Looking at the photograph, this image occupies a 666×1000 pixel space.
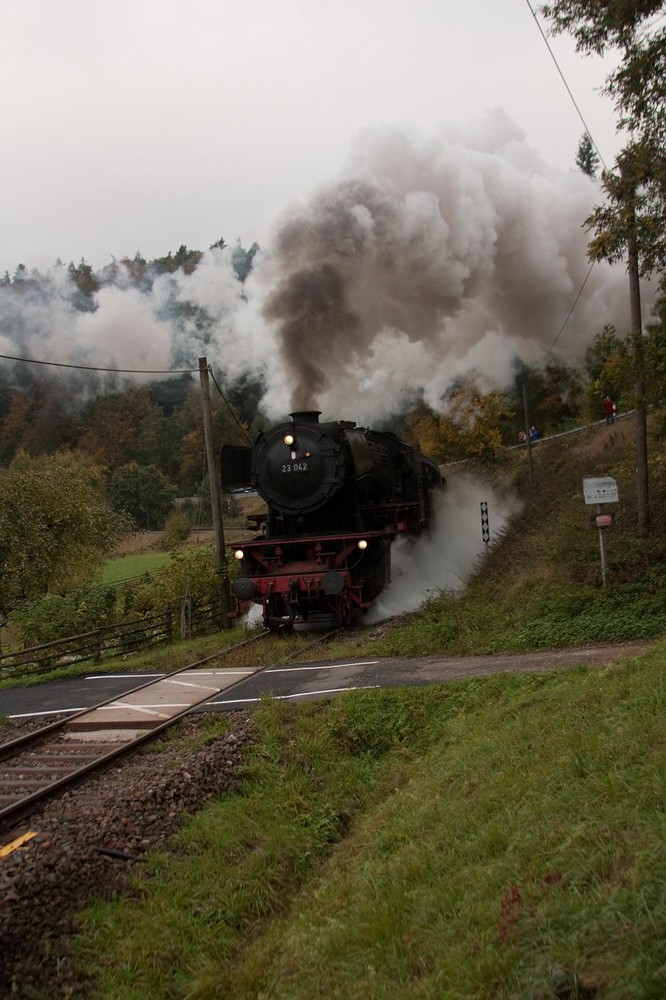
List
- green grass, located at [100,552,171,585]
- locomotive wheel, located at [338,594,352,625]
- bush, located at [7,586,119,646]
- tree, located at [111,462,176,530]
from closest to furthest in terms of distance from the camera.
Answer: locomotive wheel, located at [338,594,352,625], bush, located at [7,586,119,646], green grass, located at [100,552,171,585], tree, located at [111,462,176,530]

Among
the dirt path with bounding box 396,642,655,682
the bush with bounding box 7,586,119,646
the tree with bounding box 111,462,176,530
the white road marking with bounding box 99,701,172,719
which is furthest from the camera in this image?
the tree with bounding box 111,462,176,530

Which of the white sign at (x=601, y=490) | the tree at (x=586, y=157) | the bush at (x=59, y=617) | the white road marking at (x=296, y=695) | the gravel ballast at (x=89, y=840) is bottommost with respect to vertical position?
the gravel ballast at (x=89, y=840)

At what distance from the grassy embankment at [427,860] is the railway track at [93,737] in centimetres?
143

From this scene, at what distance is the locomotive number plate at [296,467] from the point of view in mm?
14500

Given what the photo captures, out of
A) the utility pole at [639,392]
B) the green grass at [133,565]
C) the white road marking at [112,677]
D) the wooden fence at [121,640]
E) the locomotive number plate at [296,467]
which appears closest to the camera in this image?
the utility pole at [639,392]

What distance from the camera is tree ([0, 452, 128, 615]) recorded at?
20.2 metres

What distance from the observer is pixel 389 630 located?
13844 mm

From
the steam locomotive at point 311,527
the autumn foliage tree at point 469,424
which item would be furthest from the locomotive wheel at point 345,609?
the autumn foliage tree at point 469,424

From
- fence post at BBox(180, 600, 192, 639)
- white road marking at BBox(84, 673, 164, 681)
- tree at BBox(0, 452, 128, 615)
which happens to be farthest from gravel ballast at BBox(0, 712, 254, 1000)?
tree at BBox(0, 452, 128, 615)

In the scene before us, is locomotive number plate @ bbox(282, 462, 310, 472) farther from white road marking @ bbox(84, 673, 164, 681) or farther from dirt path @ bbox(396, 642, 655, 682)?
dirt path @ bbox(396, 642, 655, 682)

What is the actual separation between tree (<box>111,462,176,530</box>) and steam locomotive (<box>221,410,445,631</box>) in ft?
119

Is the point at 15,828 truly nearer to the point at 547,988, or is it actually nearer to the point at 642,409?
the point at 547,988

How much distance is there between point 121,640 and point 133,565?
70.6 feet

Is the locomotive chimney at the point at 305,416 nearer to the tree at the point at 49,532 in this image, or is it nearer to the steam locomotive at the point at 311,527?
the steam locomotive at the point at 311,527
